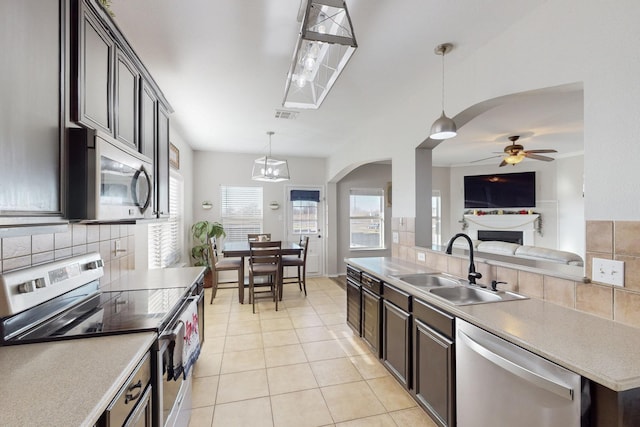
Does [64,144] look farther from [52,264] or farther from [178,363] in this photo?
[178,363]

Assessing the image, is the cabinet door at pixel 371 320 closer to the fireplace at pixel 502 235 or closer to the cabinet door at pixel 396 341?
the cabinet door at pixel 396 341

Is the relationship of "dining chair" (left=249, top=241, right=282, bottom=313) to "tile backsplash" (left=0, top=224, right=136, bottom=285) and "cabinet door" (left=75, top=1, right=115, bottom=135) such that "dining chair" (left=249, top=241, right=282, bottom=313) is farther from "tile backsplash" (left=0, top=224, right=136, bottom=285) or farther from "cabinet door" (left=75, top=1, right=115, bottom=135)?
"cabinet door" (left=75, top=1, right=115, bottom=135)

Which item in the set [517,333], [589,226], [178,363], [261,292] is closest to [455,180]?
[261,292]

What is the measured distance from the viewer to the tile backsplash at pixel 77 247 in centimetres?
129

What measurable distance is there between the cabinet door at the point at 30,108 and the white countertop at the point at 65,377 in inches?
19.7

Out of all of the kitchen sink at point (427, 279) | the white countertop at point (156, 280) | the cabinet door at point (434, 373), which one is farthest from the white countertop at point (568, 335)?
the white countertop at point (156, 280)

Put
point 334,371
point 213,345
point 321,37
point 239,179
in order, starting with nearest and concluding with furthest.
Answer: point 321,37
point 334,371
point 213,345
point 239,179

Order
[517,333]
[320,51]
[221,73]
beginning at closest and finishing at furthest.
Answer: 1. [517,333]
2. [320,51]
3. [221,73]

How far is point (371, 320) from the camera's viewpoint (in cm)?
271

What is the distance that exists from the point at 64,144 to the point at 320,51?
53.6 inches

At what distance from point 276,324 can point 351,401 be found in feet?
5.44

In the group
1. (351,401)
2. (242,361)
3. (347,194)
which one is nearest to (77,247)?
(242,361)

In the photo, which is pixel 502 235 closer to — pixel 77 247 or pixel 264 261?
pixel 264 261

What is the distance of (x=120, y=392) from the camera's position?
95 cm
